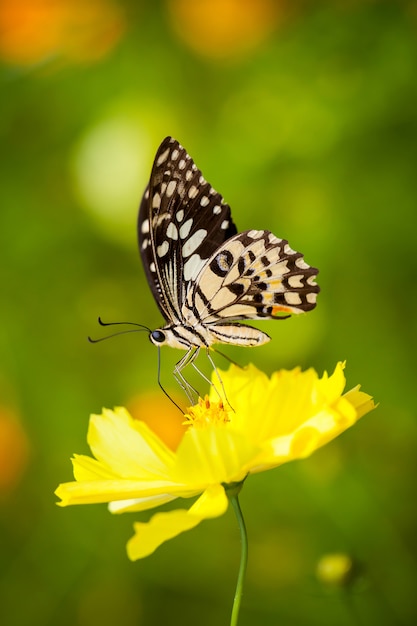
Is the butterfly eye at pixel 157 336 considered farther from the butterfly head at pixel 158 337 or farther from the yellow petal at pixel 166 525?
the yellow petal at pixel 166 525

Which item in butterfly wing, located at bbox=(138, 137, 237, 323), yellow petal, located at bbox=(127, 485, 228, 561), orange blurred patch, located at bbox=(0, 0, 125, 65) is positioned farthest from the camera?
orange blurred patch, located at bbox=(0, 0, 125, 65)

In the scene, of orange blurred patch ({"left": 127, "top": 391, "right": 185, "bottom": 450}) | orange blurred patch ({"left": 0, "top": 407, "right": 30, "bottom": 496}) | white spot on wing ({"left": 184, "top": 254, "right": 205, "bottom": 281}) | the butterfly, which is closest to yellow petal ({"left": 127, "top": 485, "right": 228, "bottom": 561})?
the butterfly

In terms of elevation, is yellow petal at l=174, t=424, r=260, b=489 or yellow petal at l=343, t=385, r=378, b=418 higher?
yellow petal at l=174, t=424, r=260, b=489

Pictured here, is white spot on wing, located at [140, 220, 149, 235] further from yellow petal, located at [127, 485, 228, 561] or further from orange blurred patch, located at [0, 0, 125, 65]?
orange blurred patch, located at [0, 0, 125, 65]

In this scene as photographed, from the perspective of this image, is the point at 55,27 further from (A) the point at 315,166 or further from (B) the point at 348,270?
(B) the point at 348,270

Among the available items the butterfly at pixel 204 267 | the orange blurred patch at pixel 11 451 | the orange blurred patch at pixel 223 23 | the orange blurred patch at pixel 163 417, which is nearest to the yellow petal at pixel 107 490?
the butterfly at pixel 204 267

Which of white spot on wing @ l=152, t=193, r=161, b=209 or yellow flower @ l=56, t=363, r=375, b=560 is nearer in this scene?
yellow flower @ l=56, t=363, r=375, b=560
